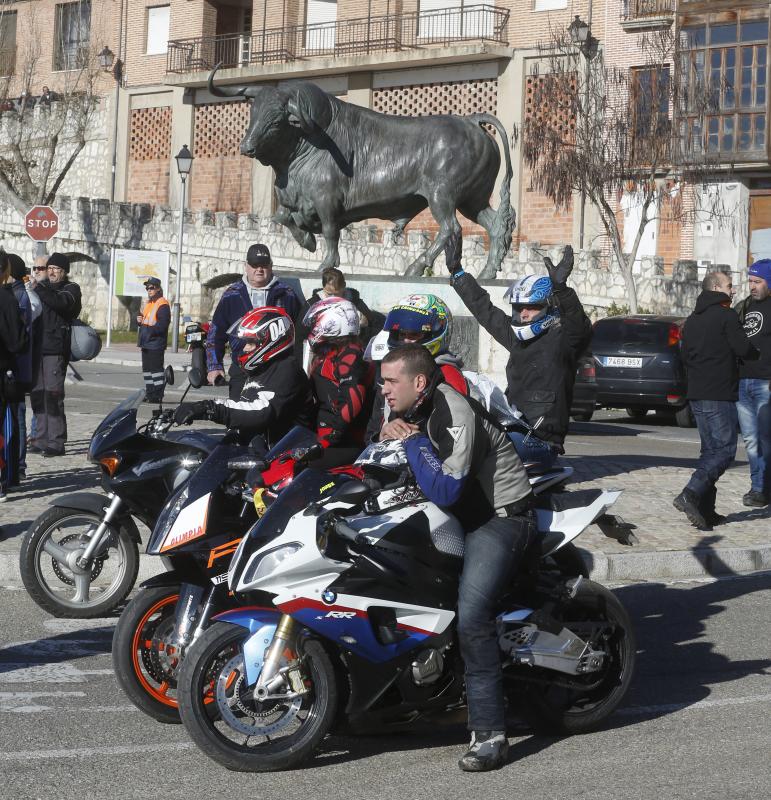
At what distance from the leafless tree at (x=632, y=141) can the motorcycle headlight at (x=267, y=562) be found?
88.7ft

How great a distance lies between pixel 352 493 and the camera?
4.90m

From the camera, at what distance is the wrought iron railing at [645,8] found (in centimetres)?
3634

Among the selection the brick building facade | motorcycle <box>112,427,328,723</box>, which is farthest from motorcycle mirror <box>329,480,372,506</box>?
the brick building facade

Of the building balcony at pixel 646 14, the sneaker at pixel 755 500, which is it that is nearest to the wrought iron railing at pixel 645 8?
the building balcony at pixel 646 14

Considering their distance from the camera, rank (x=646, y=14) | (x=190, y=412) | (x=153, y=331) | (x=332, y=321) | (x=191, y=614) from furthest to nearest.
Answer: (x=646, y=14)
(x=153, y=331)
(x=332, y=321)
(x=190, y=412)
(x=191, y=614)

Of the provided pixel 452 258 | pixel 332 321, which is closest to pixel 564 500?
pixel 332 321

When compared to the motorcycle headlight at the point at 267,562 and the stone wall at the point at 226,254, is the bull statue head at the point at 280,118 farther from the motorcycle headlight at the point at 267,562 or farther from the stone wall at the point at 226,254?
the stone wall at the point at 226,254

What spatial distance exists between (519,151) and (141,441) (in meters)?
33.9

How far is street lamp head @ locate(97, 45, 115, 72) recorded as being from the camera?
4816 centimetres

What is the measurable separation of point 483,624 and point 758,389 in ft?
22.1

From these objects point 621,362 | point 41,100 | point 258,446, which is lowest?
point 258,446

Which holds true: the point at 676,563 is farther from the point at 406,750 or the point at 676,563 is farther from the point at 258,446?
the point at 406,750

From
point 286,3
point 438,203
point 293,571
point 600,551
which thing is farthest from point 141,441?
point 286,3

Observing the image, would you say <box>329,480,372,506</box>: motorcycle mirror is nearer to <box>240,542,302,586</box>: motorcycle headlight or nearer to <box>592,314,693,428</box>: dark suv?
<box>240,542,302,586</box>: motorcycle headlight
